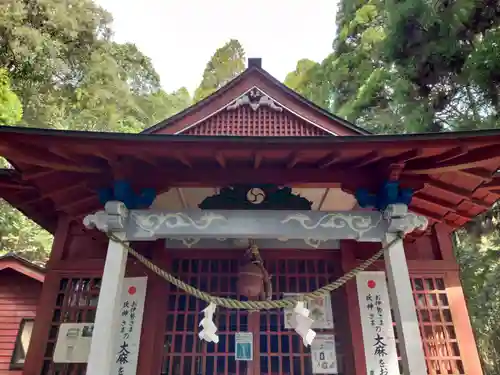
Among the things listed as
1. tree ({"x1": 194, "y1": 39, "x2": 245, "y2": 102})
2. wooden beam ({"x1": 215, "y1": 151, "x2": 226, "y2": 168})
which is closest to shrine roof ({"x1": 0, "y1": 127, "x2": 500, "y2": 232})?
wooden beam ({"x1": 215, "y1": 151, "x2": 226, "y2": 168})

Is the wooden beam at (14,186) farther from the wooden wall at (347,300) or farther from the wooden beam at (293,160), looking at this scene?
the wooden beam at (293,160)

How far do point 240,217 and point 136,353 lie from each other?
2.78 metres

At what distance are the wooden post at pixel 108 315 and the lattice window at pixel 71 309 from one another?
7.65 feet

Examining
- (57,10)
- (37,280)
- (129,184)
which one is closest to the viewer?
(129,184)

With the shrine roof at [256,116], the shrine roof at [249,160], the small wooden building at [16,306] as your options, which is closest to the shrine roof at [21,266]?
the small wooden building at [16,306]

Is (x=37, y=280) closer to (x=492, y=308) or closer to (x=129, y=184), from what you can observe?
(x=129, y=184)

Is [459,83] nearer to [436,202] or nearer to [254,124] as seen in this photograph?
[436,202]

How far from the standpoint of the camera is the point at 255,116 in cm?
740

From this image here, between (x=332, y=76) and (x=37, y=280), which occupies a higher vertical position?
(x=332, y=76)

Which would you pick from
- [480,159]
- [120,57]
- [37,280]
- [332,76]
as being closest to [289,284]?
[480,159]

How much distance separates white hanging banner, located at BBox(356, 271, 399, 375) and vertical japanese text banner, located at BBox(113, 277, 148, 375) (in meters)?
3.32

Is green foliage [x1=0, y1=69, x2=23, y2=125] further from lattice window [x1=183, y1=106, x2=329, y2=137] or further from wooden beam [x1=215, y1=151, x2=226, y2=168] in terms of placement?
wooden beam [x1=215, y1=151, x2=226, y2=168]

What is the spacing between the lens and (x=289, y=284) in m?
6.60

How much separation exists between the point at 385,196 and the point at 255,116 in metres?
3.38
